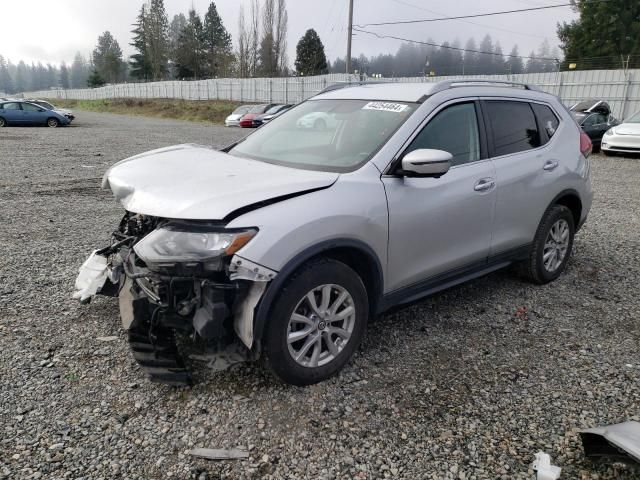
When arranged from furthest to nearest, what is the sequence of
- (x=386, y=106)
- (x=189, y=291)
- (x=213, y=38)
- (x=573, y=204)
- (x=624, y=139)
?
(x=213, y=38)
(x=624, y=139)
(x=573, y=204)
(x=386, y=106)
(x=189, y=291)

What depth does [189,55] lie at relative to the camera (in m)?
74.2

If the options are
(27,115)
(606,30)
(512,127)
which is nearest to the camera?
(512,127)

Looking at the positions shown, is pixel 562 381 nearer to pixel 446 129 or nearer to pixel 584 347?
pixel 584 347

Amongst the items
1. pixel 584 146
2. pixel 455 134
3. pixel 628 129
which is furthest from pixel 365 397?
pixel 628 129

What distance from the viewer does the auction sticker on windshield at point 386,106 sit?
3533mm

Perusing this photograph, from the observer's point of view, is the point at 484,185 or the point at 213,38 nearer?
the point at 484,185

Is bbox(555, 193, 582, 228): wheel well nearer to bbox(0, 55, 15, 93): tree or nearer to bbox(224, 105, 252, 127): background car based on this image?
bbox(224, 105, 252, 127): background car

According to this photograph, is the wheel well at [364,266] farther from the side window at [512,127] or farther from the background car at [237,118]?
the background car at [237,118]

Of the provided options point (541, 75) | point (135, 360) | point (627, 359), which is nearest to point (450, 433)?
point (627, 359)

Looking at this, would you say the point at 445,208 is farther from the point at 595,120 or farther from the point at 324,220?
the point at 595,120

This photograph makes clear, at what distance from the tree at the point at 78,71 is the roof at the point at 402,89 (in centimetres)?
16688

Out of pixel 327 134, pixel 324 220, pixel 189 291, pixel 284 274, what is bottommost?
pixel 189 291

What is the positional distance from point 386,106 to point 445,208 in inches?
34.2

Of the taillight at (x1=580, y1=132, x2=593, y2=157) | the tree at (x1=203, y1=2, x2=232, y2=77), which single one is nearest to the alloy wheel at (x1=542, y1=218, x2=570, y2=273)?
the taillight at (x1=580, y1=132, x2=593, y2=157)
